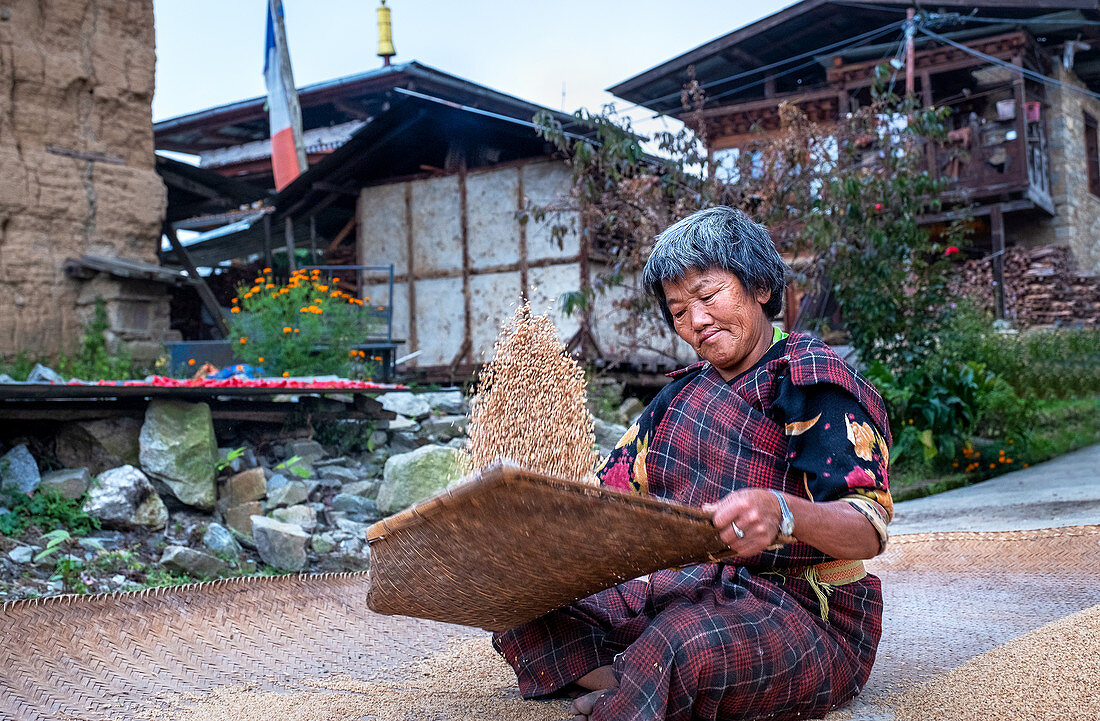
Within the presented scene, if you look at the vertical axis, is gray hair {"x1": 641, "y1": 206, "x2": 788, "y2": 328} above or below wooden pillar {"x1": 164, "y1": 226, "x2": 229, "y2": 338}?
below

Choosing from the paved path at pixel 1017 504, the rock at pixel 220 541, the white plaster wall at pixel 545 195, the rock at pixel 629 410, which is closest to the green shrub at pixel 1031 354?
the paved path at pixel 1017 504

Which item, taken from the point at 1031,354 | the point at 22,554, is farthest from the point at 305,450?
the point at 1031,354

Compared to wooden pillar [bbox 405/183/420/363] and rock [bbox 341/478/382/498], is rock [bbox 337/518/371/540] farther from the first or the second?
wooden pillar [bbox 405/183/420/363]

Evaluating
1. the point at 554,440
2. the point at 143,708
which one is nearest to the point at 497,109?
the point at 554,440

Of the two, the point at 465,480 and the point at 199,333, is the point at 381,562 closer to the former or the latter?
the point at 465,480

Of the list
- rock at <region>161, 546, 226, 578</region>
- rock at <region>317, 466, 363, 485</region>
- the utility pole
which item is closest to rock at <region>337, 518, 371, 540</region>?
rock at <region>317, 466, 363, 485</region>

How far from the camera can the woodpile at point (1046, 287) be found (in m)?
12.3

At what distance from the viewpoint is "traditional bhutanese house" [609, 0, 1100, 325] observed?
38.9 feet

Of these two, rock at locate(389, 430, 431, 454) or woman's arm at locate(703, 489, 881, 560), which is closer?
woman's arm at locate(703, 489, 881, 560)

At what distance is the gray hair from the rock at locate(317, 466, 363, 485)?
3.58 m

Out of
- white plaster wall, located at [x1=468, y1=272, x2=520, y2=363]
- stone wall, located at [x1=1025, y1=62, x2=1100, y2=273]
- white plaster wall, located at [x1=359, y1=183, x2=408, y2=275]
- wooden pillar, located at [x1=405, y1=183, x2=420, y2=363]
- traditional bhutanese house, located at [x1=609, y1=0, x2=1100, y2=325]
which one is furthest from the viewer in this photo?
stone wall, located at [x1=1025, y1=62, x2=1100, y2=273]

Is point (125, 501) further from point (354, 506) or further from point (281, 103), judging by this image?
point (281, 103)

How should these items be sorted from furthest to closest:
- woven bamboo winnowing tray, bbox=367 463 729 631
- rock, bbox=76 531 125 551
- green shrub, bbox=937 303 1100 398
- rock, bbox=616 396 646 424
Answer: rock, bbox=616 396 646 424 → green shrub, bbox=937 303 1100 398 → rock, bbox=76 531 125 551 → woven bamboo winnowing tray, bbox=367 463 729 631

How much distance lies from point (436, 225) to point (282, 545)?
21.4ft
